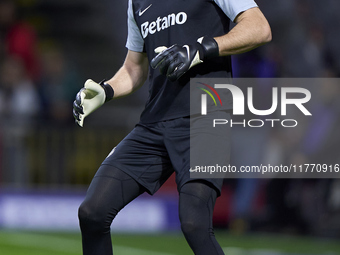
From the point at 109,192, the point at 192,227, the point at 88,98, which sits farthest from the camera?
the point at 88,98

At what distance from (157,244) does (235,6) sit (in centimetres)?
488

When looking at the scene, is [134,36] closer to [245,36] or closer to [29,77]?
[245,36]

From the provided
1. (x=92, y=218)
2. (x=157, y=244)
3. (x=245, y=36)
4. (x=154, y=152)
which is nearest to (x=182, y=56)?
(x=245, y=36)

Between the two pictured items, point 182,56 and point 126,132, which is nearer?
point 182,56

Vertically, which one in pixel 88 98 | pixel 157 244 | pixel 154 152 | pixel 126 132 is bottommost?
pixel 157 244

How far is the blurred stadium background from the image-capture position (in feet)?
27.8

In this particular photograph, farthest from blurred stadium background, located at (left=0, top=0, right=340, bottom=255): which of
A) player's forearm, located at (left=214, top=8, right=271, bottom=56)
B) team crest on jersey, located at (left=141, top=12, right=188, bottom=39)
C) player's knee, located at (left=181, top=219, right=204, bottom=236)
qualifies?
player's forearm, located at (left=214, top=8, right=271, bottom=56)

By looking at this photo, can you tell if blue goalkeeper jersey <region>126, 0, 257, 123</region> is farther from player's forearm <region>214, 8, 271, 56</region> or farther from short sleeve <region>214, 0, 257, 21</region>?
player's forearm <region>214, 8, 271, 56</region>

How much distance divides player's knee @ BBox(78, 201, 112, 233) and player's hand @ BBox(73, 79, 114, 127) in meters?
0.69

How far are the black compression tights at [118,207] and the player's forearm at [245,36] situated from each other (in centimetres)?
78

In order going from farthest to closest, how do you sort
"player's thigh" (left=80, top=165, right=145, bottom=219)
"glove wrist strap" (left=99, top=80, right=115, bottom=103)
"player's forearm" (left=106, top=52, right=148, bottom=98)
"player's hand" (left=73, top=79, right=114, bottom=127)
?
"player's forearm" (left=106, top=52, right=148, bottom=98) → "glove wrist strap" (left=99, top=80, right=115, bottom=103) → "player's hand" (left=73, top=79, right=114, bottom=127) → "player's thigh" (left=80, top=165, right=145, bottom=219)

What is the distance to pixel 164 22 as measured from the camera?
3.98 metres

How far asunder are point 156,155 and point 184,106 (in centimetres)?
34

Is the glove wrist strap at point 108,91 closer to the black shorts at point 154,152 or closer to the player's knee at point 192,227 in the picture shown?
the black shorts at point 154,152
